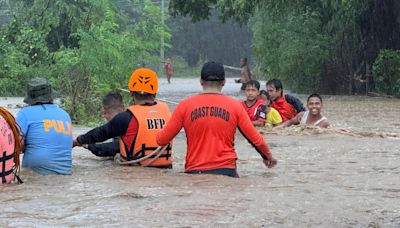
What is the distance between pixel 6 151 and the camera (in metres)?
8.14

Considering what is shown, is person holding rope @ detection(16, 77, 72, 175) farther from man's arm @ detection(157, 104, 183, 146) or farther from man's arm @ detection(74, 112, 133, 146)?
man's arm @ detection(157, 104, 183, 146)

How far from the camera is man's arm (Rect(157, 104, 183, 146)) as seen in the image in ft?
28.0

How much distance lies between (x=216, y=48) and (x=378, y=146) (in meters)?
82.9

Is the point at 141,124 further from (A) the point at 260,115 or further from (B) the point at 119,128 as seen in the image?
(A) the point at 260,115

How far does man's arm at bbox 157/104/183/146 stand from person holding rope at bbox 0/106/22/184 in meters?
1.32

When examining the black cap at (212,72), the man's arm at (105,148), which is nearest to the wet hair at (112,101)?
the man's arm at (105,148)

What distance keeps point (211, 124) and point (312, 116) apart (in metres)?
6.22

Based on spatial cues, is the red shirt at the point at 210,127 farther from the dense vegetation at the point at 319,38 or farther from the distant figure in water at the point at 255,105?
the dense vegetation at the point at 319,38

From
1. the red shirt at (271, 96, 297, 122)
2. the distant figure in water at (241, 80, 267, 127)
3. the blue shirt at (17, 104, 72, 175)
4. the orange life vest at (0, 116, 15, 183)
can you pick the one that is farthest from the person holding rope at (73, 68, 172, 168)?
the red shirt at (271, 96, 297, 122)

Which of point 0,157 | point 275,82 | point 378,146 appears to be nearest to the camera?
point 0,157

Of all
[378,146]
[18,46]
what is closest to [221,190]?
[378,146]

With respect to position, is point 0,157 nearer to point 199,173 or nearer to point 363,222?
point 199,173

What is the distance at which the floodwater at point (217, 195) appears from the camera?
675 cm

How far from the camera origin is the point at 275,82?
15320mm
